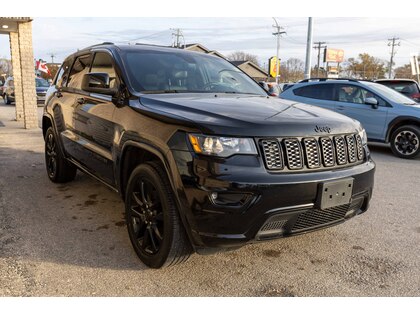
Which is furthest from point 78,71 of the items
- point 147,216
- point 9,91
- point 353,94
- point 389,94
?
point 9,91

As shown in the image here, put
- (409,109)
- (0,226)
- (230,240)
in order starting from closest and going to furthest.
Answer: (230,240), (0,226), (409,109)

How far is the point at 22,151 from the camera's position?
7910 millimetres

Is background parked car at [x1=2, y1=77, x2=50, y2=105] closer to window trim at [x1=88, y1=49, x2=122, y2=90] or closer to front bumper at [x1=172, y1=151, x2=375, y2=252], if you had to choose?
window trim at [x1=88, y1=49, x2=122, y2=90]

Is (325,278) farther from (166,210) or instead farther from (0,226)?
(0,226)

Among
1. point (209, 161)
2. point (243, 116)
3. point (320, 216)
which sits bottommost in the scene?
point (320, 216)

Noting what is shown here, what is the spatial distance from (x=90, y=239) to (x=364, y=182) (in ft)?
8.02

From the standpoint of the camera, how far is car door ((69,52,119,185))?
3.56m

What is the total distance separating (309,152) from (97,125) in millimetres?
2147

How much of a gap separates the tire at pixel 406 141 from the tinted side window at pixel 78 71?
21.3 feet

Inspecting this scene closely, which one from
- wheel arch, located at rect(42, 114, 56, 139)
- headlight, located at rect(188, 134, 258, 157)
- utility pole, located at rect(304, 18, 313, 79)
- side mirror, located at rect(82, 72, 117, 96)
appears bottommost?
wheel arch, located at rect(42, 114, 56, 139)

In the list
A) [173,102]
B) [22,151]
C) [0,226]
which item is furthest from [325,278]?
[22,151]

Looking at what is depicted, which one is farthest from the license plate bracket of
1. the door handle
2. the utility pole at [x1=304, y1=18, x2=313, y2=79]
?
the utility pole at [x1=304, y1=18, x2=313, y2=79]

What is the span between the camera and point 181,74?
3811mm

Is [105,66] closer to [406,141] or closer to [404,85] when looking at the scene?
[406,141]
